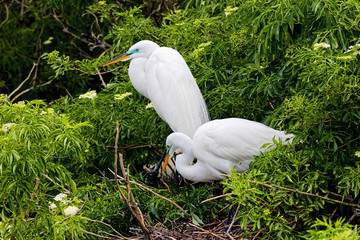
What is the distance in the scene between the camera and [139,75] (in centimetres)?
442

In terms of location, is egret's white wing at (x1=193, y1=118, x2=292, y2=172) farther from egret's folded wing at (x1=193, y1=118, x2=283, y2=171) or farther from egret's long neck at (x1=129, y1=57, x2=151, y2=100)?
egret's long neck at (x1=129, y1=57, x2=151, y2=100)

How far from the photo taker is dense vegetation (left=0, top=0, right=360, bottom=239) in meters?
3.11

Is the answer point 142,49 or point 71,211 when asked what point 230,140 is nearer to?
point 71,211

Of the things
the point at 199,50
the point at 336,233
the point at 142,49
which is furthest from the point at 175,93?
the point at 336,233

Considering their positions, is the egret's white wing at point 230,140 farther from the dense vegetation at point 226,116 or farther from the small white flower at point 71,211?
the small white flower at point 71,211

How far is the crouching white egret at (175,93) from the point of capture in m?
4.16

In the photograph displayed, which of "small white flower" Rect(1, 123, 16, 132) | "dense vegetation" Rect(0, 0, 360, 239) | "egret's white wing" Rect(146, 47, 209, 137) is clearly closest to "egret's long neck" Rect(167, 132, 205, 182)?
"dense vegetation" Rect(0, 0, 360, 239)

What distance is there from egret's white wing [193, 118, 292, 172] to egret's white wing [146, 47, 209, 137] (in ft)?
1.43

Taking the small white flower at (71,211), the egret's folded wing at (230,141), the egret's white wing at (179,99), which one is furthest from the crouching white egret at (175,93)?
the small white flower at (71,211)

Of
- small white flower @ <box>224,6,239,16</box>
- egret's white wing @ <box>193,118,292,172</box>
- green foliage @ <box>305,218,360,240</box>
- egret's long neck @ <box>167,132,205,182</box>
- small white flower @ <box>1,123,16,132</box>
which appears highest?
small white flower @ <box>224,6,239,16</box>

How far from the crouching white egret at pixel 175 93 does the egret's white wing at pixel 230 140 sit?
436 millimetres

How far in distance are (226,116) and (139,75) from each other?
625mm

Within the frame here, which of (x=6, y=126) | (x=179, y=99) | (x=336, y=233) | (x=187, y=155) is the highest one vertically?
(x=6, y=126)

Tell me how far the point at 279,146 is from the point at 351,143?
34 centimetres
